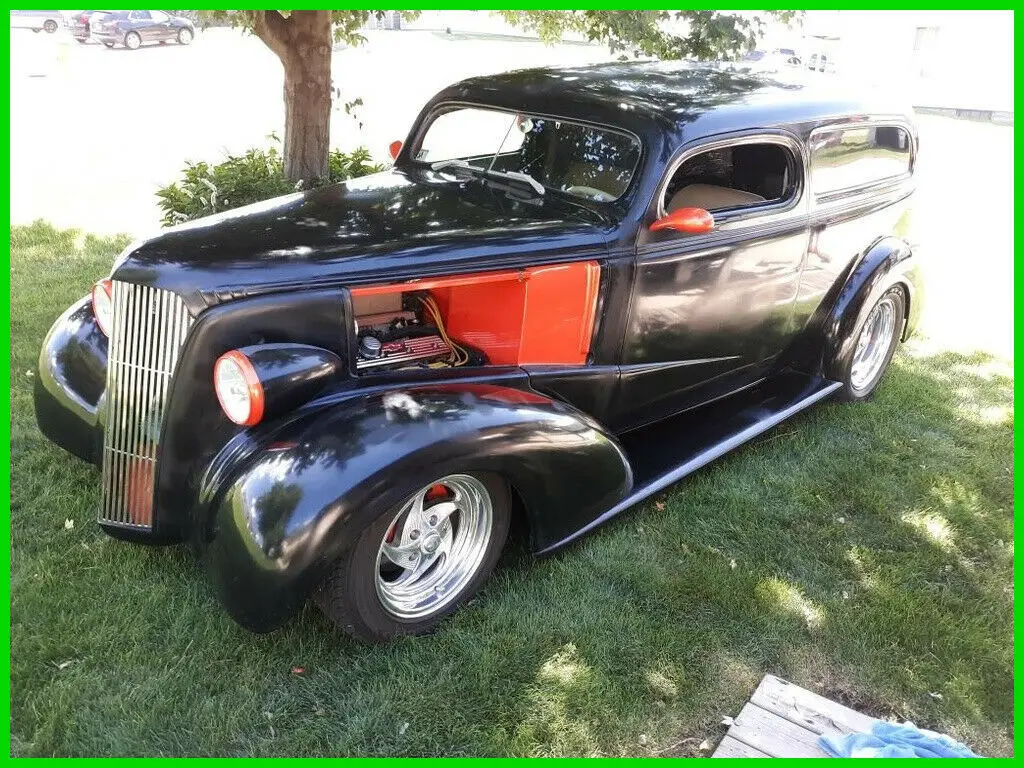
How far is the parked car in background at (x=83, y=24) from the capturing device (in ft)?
79.2

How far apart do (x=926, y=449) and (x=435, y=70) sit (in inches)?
740

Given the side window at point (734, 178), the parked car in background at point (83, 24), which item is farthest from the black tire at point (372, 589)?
the parked car in background at point (83, 24)

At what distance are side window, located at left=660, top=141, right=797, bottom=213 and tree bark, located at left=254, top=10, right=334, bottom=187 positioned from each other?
352 centimetres

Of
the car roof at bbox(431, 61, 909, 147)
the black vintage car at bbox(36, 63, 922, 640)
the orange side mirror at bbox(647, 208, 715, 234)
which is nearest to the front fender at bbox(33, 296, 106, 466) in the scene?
the black vintage car at bbox(36, 63, 922, 640)

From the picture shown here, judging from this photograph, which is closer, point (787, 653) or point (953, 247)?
point (787, 653)

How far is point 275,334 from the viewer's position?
2.80m

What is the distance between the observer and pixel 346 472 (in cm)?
252

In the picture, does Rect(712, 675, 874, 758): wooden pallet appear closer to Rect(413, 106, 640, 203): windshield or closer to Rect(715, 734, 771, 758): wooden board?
Rect(715, 734, 771, 758): wooden board

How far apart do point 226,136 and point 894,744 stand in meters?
12.4

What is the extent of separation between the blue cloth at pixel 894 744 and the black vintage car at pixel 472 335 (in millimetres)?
1179

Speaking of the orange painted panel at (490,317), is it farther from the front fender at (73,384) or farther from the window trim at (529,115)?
the front fender at (73,384)

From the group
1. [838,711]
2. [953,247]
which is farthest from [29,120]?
[838,711]

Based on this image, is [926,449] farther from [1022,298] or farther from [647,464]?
[1022,298]

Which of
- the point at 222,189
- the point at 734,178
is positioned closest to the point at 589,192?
the point at 734,178
